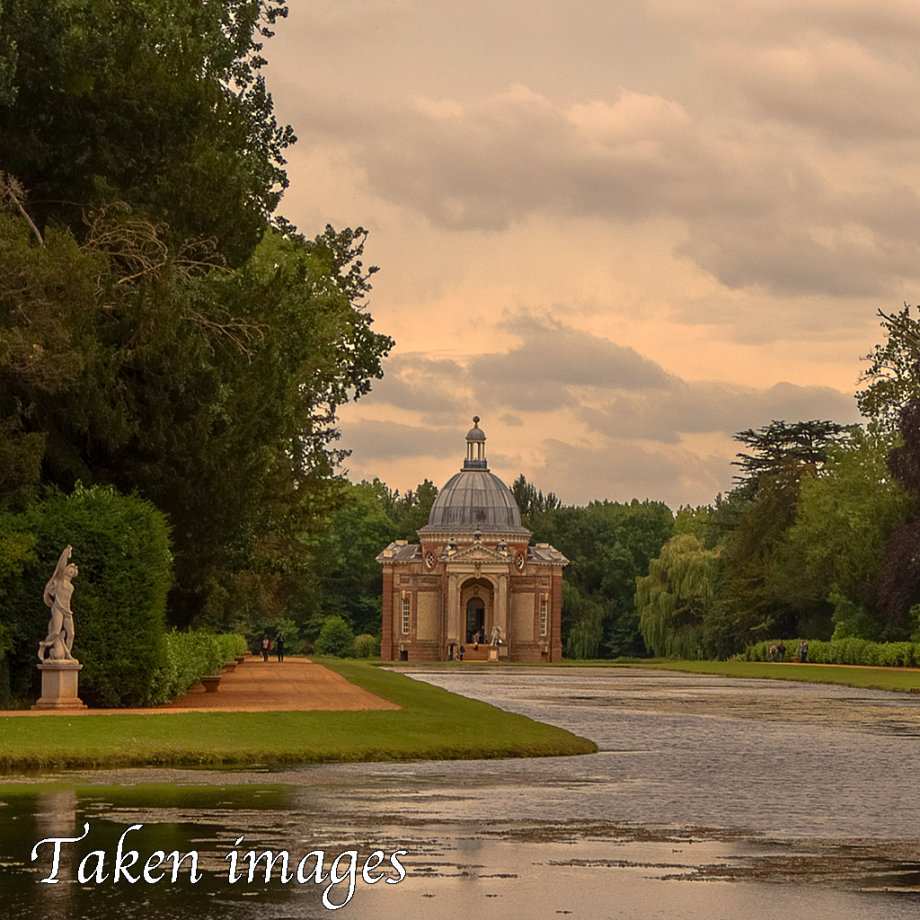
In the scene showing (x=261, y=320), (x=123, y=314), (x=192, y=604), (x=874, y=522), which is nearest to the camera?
(x=123, y=314)

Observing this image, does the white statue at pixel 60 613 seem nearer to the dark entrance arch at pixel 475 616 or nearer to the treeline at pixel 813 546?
the treeline at pixel 813 546

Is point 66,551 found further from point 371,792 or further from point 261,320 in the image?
point 371,792

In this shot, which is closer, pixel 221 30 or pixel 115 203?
pixel 115 203

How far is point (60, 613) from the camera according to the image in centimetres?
2975

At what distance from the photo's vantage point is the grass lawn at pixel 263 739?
21.9 meters

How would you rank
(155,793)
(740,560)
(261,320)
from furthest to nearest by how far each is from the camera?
(740,560)
(261,320)
(155,793)

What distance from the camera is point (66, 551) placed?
1153 inches

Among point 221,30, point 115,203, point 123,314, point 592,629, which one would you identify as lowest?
point 592,629

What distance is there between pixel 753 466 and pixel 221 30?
223ft

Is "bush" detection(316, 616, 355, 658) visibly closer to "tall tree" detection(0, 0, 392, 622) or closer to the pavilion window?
the pavilion window

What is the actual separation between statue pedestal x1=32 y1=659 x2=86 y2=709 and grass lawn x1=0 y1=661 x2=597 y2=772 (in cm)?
292

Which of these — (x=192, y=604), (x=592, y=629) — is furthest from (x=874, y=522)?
(x=192, y=604)

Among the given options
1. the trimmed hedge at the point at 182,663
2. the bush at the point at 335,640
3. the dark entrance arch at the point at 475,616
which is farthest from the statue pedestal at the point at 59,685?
the dark entrance arch at the point at 475,616

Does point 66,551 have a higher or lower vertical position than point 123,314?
lower
